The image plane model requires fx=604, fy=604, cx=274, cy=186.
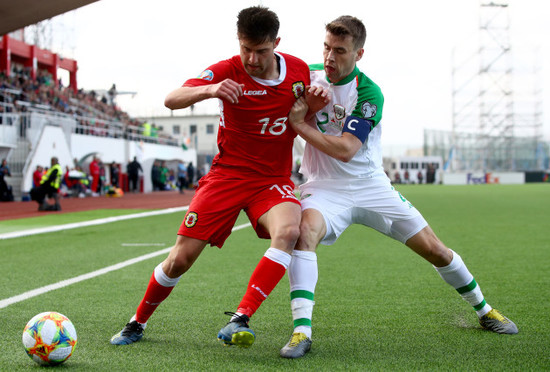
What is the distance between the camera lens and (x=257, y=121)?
412 cm

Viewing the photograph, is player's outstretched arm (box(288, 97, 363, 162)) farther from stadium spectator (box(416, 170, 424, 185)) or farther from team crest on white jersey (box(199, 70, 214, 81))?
stadium spectator (box(416, 170, 424, 185))

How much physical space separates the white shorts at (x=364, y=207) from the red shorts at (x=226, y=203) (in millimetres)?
254

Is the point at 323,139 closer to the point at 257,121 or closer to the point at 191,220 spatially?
the point at 257,121

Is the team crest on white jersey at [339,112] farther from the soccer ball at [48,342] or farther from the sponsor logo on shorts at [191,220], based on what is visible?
the soccer ball at [48,342]

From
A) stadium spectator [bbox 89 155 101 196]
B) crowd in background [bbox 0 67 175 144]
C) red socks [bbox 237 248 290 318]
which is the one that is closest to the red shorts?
red socks [bbox 237 248 290 318]

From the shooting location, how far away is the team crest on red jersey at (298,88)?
4.18m

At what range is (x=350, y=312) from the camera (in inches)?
195

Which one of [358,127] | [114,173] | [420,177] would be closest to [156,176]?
[114,173]

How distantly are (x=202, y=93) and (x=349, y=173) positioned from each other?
4.40 feet

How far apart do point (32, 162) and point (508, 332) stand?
79.3 ft

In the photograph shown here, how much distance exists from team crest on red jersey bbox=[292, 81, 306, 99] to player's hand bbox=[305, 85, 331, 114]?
47 millimetres

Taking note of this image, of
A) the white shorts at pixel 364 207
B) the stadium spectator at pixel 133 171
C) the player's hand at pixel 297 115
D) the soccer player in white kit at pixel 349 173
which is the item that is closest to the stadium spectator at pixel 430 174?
the stadium spectator at pixel 133 171

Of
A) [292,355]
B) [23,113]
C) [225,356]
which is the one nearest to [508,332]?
[292,355]

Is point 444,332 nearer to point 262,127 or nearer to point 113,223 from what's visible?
point 262,127
